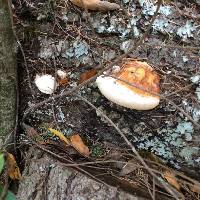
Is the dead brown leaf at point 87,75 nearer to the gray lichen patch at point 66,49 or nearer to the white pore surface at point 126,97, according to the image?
the gray lichen patch at point 66,49

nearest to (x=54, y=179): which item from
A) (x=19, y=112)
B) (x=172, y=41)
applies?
(x=19, y=112)

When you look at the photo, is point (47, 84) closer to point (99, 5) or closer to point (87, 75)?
point (87, 75)

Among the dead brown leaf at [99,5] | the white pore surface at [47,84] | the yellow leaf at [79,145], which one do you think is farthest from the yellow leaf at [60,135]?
the dead brown leaf at [99,5]

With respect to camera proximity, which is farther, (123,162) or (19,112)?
(19,112)

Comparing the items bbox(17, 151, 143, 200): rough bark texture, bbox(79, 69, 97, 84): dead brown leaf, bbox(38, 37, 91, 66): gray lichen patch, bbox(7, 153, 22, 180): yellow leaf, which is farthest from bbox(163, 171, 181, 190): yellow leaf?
bbox(7, 153, 22, 180): yellow leaf

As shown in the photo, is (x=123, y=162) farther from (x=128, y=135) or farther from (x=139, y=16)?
(x=139, y=16)
